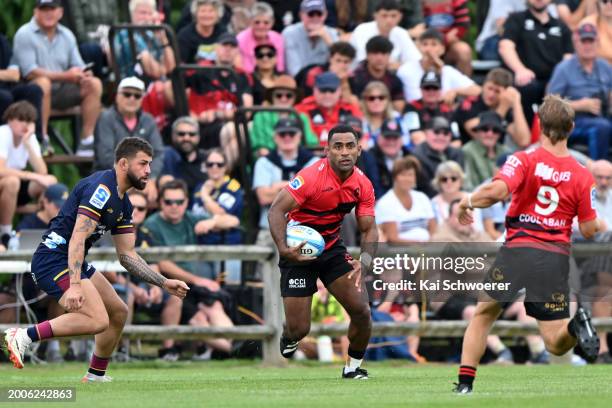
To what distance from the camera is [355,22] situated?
21453 mm

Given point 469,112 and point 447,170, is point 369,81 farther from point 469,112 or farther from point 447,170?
point 447,170

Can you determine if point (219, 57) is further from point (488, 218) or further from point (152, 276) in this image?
point (152, 276)

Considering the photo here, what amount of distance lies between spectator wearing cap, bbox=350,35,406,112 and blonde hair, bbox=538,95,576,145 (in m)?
9.03

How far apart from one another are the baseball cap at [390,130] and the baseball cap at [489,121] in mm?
1172

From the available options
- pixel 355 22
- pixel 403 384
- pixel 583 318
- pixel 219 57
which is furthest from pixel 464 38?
pixel 583 318

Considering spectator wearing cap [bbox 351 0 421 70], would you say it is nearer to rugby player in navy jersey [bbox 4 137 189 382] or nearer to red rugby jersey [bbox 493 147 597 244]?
rugby player in navy jersey [bbox 4 137 189 382]

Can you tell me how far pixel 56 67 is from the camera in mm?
18562

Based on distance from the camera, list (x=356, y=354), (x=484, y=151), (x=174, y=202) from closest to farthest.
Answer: (x=356, y=354) → (x=174, y=202) → (x=484, y=151)

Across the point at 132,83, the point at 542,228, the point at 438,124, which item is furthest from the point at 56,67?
the point at 542,228

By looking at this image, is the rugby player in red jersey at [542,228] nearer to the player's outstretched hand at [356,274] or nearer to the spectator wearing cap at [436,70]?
the player's outstretched hand at [356,274]

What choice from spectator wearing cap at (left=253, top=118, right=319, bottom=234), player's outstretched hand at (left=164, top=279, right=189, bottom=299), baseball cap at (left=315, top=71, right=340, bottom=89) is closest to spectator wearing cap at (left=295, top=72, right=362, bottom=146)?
baseball cap at (left=315, top=71, right=340, bottom=89)

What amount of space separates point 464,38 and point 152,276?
11404 mm

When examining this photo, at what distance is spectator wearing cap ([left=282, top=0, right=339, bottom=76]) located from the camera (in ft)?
65.7

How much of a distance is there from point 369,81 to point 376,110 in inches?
31.3
